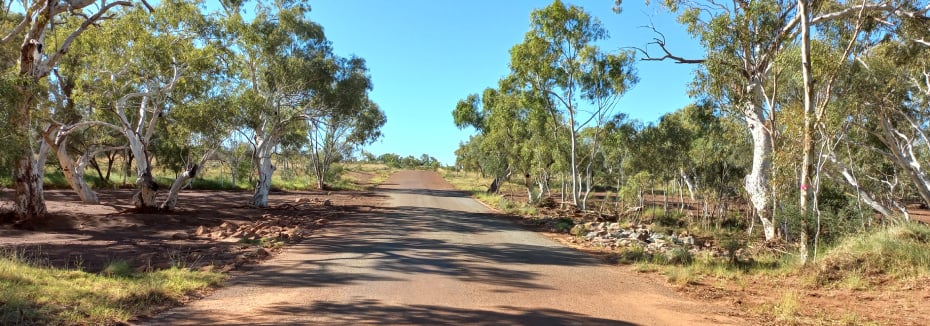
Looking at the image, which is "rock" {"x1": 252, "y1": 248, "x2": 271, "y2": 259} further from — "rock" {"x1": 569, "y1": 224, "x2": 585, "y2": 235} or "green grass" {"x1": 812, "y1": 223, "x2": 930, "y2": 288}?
"green grass" {"x1": 812, "y1": 223, "x2": 930, "y2": 288}

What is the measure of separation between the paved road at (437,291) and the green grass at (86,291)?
437 mm

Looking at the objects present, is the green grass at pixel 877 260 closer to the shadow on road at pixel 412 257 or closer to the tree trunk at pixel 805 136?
Answer: the tree trunk at pixel 805 136

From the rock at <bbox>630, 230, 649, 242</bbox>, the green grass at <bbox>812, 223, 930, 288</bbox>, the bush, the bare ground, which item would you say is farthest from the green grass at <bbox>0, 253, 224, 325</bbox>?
the rock at <bbox>630, 230, 649, 242</bbox>

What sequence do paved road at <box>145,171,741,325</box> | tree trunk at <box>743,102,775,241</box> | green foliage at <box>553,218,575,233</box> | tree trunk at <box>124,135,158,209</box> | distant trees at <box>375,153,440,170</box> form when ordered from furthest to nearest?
distant trees at <box>375,153,440,170</box>, green foliage at <box>553,218,575,233</box>, tree trunk at <box>124,135,158,209</box>, tree trunk at <box>743,102,775,241</box>, paved road at <box>145,171,741,325</box>

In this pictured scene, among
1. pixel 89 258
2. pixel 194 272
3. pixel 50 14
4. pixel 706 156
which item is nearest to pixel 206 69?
pixel 50 14

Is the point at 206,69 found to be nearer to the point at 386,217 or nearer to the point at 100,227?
the point at 100,227

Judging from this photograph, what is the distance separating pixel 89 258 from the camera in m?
8.62

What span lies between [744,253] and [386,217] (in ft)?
37.3

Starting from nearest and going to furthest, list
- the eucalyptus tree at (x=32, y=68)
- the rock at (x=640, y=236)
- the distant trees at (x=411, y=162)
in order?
the eucalyptus tree at (x=32, y=68) → the rock at (x=640, y=236) → the distant trees at (x=411, y=162)

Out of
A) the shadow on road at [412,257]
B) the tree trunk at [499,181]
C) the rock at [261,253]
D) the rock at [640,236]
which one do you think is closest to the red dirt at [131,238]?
the rock at [261,253]

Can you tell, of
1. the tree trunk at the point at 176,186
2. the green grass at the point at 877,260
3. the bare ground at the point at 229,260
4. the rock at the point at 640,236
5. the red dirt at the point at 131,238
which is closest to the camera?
the bare ground at the point at 229,260

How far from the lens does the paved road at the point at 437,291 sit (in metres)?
5.60

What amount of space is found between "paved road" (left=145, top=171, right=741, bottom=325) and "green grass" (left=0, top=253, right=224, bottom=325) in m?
0.44

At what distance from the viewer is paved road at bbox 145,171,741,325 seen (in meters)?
5.60
